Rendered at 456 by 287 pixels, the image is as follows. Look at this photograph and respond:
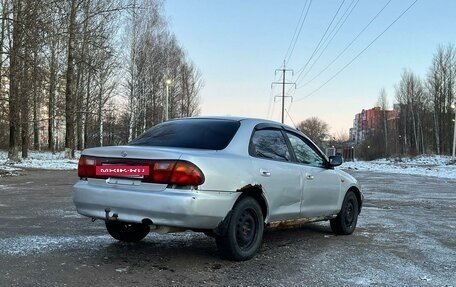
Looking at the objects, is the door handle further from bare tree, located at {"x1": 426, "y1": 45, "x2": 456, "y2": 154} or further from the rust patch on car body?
bare tree, located at {"x1": 426, "y1": 45, "x2": 456, "y2": 154}

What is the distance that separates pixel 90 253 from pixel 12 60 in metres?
15.9

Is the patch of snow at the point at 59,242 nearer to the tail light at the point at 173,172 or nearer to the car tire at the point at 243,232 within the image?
the car tire at the point at 243,232

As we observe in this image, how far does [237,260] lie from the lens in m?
5.38

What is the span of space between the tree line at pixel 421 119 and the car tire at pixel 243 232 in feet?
207

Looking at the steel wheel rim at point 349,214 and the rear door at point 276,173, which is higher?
the rear door at point 276,173

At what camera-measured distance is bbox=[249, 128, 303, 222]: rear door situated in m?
5.68

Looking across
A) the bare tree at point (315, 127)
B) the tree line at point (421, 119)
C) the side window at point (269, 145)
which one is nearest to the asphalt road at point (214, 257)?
the side window at point (269, 145)

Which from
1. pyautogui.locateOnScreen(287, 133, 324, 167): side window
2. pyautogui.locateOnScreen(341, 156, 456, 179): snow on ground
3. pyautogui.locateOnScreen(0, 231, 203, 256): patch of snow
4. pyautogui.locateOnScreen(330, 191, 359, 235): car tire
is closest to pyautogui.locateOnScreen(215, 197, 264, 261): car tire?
pyautogui.locateOnScreen(0, 231, 203, 256): patch of snow

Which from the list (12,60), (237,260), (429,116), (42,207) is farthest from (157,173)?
(429,116)

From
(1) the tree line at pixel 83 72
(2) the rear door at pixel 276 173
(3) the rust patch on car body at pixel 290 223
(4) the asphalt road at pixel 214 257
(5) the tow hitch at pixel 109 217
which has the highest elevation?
(1) the tree line at pixel 83 72

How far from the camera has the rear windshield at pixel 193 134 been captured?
5562 mm

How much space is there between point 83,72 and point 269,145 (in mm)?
32301

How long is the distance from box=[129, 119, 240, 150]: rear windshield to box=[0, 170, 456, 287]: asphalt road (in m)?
1.24

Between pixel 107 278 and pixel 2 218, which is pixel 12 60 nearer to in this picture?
pixel 2 218
